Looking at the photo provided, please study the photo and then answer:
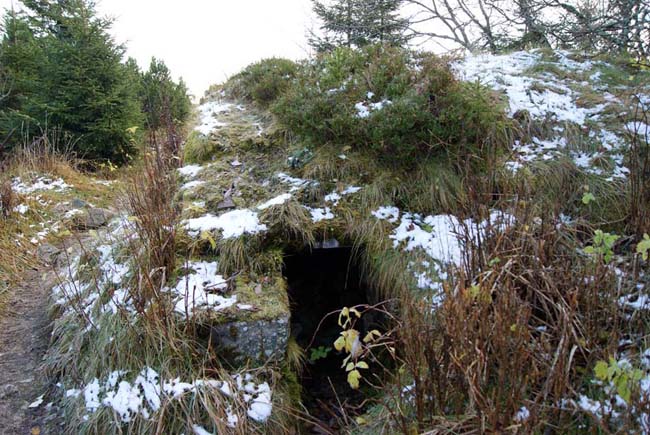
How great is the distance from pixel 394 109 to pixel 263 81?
2.63 m

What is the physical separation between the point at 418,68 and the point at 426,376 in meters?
3.65

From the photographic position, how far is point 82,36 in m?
6.91

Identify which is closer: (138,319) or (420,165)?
(138,319)

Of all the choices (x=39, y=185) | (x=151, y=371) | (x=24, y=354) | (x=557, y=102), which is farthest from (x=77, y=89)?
(x=557, y=102)

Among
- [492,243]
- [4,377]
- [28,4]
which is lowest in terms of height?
[4,377]

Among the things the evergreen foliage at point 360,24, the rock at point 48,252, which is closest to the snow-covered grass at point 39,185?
the rock at point 48,252

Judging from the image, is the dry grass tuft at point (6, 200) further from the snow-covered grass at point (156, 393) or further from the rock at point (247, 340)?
the rock at point (247, 340)

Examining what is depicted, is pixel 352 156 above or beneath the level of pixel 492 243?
above

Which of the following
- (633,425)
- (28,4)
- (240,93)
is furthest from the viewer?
(28,4)

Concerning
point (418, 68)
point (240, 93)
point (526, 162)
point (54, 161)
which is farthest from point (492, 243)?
point (54, 161)

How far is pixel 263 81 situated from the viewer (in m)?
5.91

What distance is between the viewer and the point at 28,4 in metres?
8.30

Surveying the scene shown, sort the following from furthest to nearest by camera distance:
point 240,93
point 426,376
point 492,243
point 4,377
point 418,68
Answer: point 240,93, point 418,68, point 4,377, point 492,243, point 426,376

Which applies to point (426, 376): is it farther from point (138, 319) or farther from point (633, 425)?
point (138, 319)
